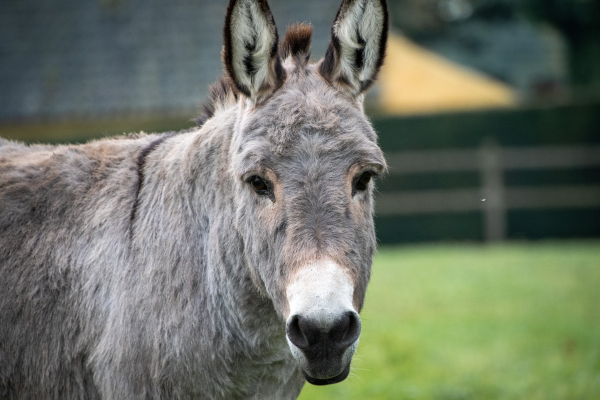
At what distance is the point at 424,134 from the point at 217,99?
39.1 ft

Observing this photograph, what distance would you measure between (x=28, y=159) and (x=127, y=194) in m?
0.69

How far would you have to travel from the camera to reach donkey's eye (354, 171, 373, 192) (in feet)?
8.40

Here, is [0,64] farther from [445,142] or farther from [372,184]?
[372,184]

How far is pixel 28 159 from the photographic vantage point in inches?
127

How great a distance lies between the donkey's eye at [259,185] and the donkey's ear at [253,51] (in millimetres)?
385

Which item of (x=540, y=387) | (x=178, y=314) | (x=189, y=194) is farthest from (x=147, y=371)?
(x=540, y=387)

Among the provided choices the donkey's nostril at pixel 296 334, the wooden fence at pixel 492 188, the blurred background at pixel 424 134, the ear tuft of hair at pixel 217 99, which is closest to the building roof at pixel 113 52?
the blurred background at pixel 424 134

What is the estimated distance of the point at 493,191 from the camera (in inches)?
563

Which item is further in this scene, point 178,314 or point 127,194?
point 127,194

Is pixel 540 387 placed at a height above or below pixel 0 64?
below

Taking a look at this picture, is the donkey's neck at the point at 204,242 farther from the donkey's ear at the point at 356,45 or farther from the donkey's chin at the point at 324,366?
the donkey's ear at the point at 356,45

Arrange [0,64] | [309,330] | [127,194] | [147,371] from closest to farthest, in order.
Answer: [309,330] < [147,371] < [127,194] < [0,64]

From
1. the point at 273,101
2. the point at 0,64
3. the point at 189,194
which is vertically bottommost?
the point at 189,194

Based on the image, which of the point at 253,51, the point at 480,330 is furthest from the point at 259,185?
the point at 480,330
